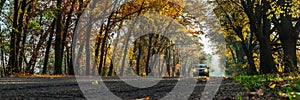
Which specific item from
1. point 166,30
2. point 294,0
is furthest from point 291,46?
point 166,30

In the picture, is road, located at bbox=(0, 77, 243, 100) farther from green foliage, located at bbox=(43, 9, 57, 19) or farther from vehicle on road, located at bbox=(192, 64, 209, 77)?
vehicle on road, located at bbox=(192, 64, 209, 77)

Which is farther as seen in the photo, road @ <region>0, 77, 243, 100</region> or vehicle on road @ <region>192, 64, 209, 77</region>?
vehicle on road @ <region>192, 64, 209, 77</region>

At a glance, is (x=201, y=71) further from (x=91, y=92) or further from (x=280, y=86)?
(x=91, y=92)

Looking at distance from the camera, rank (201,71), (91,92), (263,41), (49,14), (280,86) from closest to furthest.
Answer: (91,92), (280,86), (49,14), (263,41), (201,71)

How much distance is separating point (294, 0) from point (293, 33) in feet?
6.19

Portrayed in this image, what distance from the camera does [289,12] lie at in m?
20.5

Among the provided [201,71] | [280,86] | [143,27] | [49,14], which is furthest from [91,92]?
[143,27]

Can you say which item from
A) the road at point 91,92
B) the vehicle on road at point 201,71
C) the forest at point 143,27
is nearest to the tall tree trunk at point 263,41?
the forest at point 143,27

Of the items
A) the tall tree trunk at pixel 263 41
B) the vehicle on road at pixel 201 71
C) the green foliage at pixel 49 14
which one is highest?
the green foliage at pixel 49 14

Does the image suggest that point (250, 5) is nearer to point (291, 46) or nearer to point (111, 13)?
point (291, 46)

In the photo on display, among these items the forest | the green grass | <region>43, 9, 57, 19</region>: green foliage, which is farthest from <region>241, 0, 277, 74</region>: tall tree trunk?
the green grass

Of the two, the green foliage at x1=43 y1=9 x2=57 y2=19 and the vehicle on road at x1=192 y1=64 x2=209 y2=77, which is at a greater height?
the green foliage at x1=43 y1=9 x2=57 y2=19

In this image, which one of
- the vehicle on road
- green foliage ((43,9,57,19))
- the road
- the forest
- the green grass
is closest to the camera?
the green grass

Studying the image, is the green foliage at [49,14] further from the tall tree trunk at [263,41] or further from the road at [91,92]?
the road at [91,92]
